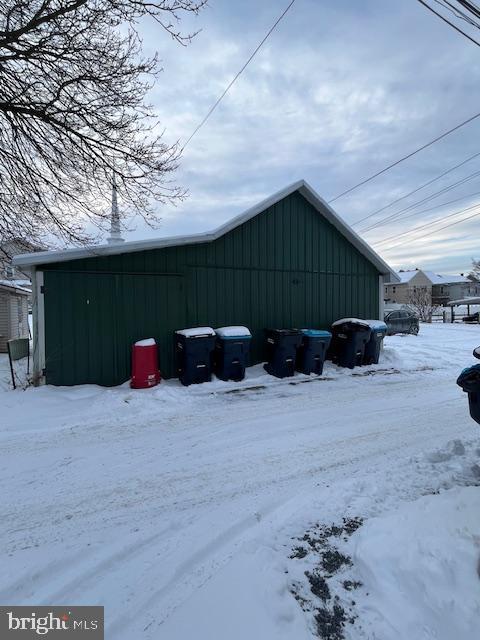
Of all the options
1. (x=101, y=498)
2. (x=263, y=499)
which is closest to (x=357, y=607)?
(x=263, y=499)

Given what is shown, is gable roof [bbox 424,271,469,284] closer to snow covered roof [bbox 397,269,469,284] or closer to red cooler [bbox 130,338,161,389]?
snow covered roof [bbox 397,269,469,284]

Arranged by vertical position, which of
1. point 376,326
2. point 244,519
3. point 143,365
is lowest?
point 244,519

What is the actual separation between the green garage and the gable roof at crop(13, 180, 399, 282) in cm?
2

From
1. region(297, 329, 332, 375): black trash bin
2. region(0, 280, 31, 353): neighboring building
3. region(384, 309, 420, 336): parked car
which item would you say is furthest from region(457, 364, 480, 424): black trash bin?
region(384, 309, 420, 336): parked car

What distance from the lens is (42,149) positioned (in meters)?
→ 5.61

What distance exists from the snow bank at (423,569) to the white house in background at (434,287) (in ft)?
180

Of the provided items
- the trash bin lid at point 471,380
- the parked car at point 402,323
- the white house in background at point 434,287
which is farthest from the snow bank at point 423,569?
the white house in background at point 434,287

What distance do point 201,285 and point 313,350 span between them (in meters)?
2.91

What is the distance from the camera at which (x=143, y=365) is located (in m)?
6.64

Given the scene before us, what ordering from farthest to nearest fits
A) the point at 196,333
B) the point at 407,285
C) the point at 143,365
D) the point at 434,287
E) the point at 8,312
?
the point at 434,287 < the point at 407,285 < the point at 8,312 < the point at 196,333 < the point at 143,365

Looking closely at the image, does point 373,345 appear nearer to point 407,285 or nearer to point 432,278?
point 407,285

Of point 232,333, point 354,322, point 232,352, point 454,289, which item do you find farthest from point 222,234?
point 454,289

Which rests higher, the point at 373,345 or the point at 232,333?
the point at 232,333

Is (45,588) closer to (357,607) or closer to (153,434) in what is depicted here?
(357,607)
